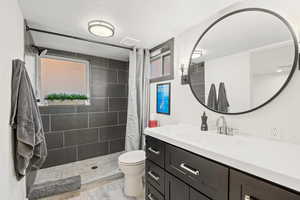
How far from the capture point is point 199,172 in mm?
896

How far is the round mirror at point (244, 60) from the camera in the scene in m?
1.02

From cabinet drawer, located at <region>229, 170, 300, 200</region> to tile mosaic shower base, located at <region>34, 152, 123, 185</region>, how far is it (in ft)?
6.08

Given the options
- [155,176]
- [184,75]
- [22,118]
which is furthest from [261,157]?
[22,118]

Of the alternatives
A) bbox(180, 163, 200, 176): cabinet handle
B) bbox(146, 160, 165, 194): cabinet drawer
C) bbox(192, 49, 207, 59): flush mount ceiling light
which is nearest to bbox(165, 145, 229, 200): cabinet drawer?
bbox(180, 163, 200, 176): cabinet handle

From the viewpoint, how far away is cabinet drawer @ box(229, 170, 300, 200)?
0.58m

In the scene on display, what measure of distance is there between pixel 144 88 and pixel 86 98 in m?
1.18

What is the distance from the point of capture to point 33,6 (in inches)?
50.3

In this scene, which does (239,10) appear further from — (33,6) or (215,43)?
(33,6)

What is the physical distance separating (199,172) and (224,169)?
183 mm

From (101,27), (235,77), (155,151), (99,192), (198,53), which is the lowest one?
(99,192)

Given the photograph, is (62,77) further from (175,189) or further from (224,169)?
(224,169)

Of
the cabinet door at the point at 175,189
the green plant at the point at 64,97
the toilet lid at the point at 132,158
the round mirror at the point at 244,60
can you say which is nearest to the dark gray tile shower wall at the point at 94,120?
the green plant at the point at 64,97

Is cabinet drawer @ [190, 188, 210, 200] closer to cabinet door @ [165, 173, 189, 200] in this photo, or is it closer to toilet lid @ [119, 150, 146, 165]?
cabinet door @ [165, 173, 189, 200]

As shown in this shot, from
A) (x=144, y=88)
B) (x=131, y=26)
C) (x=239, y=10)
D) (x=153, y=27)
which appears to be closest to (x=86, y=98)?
(x=144, y=88)
